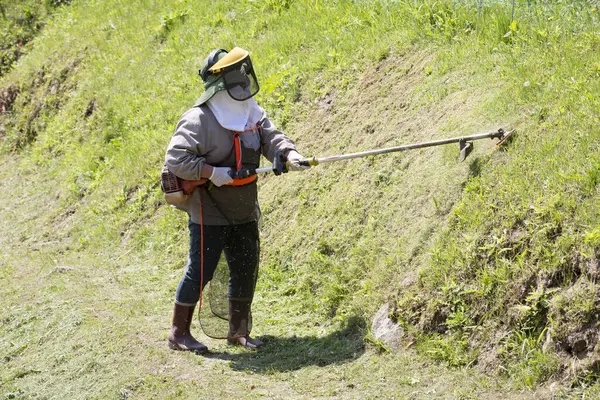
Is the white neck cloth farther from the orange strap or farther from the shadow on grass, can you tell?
the shadow on grass

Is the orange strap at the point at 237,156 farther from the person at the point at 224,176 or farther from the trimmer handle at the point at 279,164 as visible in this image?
the trimmer handle at the point at 279,164

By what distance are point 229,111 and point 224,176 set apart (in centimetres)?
50

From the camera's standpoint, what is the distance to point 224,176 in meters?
5.91

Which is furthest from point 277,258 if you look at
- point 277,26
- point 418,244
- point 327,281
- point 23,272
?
point 277,26

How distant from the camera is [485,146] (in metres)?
6.22

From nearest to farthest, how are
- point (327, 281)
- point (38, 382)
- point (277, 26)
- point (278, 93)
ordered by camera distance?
1. point (38, 382)
2. point (327, 281)
3. point (278, 93)
4. point (277, 26)

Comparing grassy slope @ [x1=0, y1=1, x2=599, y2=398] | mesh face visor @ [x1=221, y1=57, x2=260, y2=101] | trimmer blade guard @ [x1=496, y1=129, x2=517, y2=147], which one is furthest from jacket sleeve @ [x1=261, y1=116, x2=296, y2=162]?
trimmer blade guard @ [x1=496, y1=129, x2=517, y2=147]

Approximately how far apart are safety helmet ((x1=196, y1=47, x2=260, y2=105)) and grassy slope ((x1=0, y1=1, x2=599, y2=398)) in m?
1.57

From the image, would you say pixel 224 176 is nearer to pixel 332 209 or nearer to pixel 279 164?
pixel 279 164

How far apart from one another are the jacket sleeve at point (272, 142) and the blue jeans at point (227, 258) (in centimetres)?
55

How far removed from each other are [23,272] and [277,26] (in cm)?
449

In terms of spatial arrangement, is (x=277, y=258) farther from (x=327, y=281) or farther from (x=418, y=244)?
(x=418, y=244)

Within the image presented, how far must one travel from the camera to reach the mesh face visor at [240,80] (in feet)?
19.7

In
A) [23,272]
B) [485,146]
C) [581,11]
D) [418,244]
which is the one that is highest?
[581,11]
